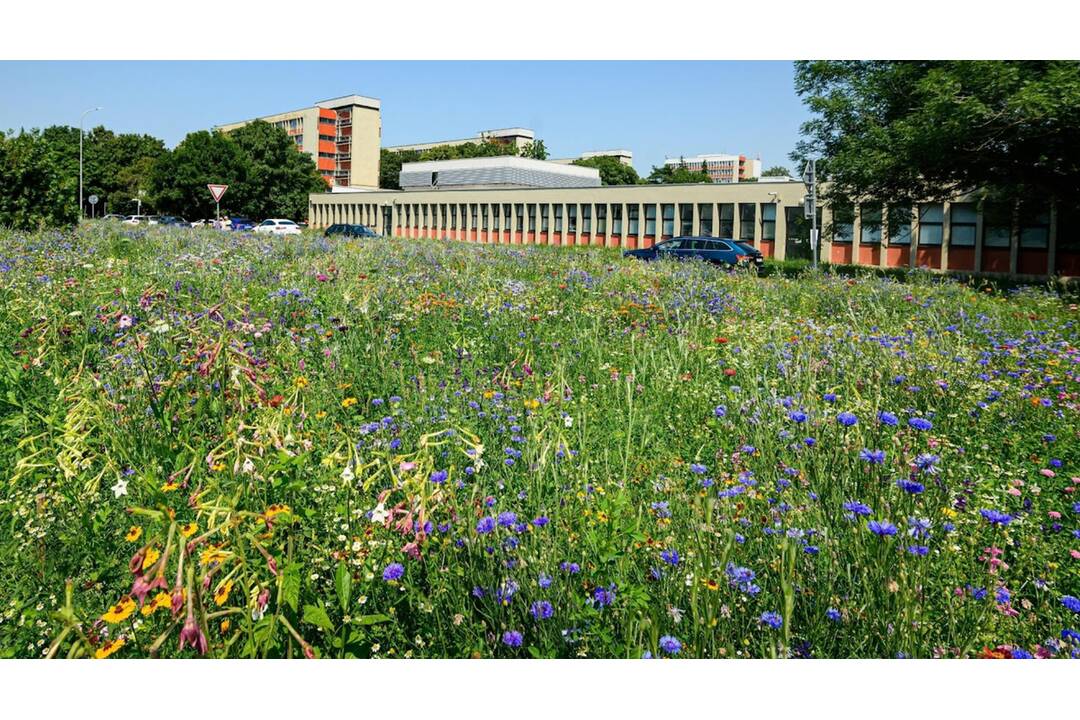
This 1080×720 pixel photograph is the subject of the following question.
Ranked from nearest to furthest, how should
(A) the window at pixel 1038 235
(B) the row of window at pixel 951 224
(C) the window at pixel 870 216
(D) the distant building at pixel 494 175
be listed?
(C) the window at pixel 870 216, (B) the row of window at pixel 951 224, (A) the window at pixel 1038 235, (D) the distant building at pixel 494 175

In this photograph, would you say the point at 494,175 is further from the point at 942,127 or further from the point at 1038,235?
the point at 942,127

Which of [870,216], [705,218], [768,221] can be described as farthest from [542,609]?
[705,218]

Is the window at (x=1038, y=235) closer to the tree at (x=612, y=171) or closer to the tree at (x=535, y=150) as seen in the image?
the tree at (x=612, y=171)

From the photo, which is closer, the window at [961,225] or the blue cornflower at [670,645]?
the blue cornflower at [670,645]

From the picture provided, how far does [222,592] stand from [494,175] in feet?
242

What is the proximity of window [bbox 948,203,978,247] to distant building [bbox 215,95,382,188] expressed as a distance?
307ft

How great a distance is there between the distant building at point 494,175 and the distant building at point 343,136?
37.6 m

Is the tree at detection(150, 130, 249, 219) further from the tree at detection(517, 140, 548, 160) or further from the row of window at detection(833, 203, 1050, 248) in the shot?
the tree at detection(517, 140, 548, 160)

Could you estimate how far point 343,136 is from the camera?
124438 millimetres

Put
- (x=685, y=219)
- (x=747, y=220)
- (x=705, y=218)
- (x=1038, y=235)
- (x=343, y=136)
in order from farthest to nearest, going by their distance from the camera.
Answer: (x=343, y=136)
(x=685, y=219)
(x=705, y=218)
(x=747, y=220)
(x=1038, y=235)

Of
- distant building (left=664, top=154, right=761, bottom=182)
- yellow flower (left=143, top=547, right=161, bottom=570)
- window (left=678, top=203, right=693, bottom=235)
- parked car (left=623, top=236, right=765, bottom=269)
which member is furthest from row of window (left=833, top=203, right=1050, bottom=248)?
distant building (left=664, top=154, right=761, bottom=182)

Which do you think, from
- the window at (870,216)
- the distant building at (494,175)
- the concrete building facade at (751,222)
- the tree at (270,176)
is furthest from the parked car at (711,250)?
the tree at (270,176)

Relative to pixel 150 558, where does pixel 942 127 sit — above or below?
above

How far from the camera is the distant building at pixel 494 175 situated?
73.9 meters
